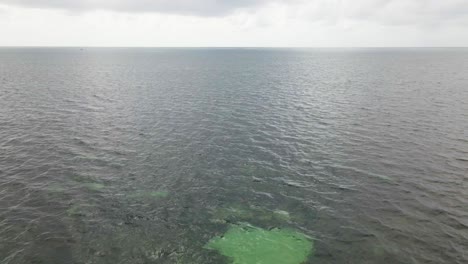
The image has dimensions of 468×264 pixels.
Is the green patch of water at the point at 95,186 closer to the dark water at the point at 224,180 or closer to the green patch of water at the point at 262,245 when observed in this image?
the dark water at the point at 224,180

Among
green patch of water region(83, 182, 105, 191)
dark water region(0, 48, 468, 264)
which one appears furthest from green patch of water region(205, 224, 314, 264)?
green patch of water region(83, 182, 105, 191)

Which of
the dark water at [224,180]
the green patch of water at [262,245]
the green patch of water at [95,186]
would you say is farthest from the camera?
the green patch of water at [95,186]

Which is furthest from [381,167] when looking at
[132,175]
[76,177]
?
[76,177]

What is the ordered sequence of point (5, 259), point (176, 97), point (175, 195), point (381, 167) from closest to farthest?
point (5, 259) < point (175, 195) < point (381, 167) < point (176, 97)

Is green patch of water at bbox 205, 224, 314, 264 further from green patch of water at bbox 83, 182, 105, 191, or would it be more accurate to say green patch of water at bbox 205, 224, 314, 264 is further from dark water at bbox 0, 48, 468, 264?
green patch of water at bbox 83, 182, 105, 191

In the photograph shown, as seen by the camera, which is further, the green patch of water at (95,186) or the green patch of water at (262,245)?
the green patch of water at (95,186)

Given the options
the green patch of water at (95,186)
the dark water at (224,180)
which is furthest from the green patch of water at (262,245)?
the green patch of water at (95,186)

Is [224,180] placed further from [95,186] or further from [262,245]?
[95,186]

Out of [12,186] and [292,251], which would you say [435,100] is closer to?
[292,251]
